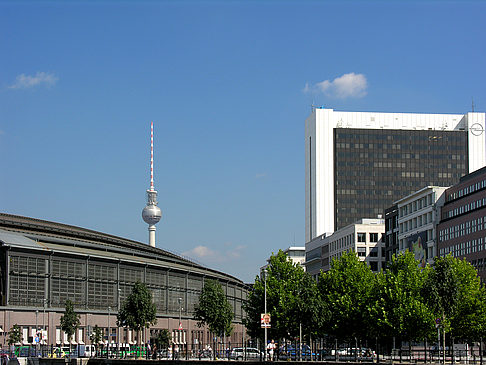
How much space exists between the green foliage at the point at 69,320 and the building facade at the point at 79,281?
3.37 meters

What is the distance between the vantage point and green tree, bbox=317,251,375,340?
118 m

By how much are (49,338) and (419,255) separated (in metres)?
86.5

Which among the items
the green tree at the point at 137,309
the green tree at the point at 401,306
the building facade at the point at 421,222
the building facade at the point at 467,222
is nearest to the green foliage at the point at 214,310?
the green tree at the point at 137,309

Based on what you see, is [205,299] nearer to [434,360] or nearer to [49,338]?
[49,338]

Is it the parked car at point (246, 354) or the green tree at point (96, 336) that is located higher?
the green tree at point (96, 336)

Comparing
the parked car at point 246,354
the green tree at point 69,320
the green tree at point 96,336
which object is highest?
the green tree at point 69,320

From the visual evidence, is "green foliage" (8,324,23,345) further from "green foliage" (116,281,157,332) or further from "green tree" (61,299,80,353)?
"green foliage" (116,281,157,332)

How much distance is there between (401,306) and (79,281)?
5328 centimetres

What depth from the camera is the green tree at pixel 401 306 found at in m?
106

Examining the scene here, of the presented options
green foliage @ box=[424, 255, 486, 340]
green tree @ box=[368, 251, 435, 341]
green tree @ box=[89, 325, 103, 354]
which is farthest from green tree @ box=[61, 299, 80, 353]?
green foliage @ box=[424, 255, 486, 340]

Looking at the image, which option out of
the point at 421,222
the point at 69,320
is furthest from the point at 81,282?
the point at 421,222

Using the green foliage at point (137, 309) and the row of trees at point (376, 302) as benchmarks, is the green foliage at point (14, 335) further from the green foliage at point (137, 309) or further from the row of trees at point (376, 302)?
the row of trees at point (376, 302)

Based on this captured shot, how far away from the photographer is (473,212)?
155 meters

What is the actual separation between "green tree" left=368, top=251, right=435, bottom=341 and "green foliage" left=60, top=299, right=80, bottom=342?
43.7 m
